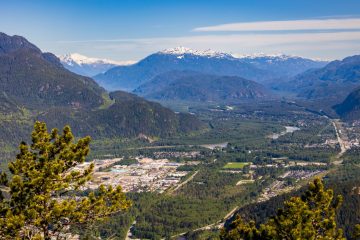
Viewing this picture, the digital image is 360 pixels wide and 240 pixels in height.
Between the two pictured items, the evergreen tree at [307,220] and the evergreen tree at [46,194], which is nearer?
the evergreen tree at [46,194]

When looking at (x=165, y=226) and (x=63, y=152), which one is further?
(x=165, y=226)

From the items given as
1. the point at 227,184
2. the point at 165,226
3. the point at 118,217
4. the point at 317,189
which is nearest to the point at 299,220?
the point at 317,189

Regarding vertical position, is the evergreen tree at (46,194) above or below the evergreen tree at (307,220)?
above

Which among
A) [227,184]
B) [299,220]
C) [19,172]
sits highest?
[19,172]

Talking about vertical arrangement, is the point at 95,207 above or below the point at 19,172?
below

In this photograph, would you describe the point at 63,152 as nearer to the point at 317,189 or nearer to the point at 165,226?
the point at 317,189
